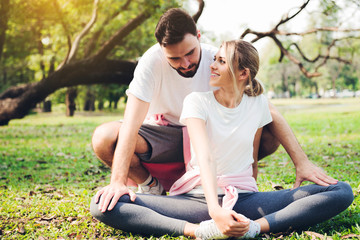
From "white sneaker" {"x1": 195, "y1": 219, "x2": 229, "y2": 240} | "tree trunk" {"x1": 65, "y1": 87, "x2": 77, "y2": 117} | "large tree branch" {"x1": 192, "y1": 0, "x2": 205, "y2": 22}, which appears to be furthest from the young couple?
"tree trunk" {"x1": 65, "y1": 87, "x2": 77, "y2": 117}

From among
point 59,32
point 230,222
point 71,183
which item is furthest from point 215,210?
point 59,32

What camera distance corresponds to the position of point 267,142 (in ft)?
11.4

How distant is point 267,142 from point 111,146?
1495 mm

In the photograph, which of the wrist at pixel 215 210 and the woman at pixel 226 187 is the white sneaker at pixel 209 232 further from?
the wrist at pixel 215 210

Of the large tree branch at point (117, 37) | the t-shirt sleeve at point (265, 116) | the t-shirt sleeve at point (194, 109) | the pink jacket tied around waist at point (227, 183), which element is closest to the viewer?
the pink jacket tied around waist at point (227, 183)

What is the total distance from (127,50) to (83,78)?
34.7 ft

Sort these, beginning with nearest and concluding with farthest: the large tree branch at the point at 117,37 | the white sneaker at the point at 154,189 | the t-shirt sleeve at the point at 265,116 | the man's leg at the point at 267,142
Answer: the t-shirt sleeve at the point at 265,116 → the man's leg at the point at 267,142 → the white sneaker at the point at 154,189 → the large tree branch at the point at 117,37

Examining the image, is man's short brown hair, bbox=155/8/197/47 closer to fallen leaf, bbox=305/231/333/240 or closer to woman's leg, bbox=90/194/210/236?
woman's leg, bbox=90/194/210/236

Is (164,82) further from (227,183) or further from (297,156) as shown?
(297,156)

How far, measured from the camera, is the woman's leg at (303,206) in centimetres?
257

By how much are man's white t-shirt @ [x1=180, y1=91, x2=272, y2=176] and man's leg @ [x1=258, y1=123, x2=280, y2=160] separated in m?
0.46

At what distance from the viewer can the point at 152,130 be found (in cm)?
348

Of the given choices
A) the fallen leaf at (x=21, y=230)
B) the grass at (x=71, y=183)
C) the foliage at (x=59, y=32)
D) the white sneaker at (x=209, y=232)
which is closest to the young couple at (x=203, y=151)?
the white sneaker at (x=209, y=232)

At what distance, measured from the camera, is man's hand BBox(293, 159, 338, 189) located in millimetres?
2793
